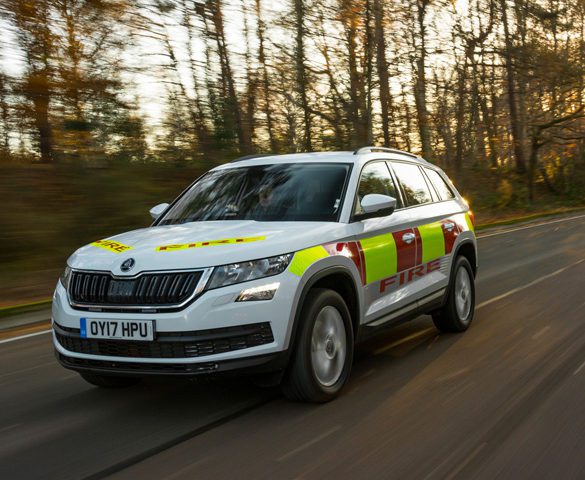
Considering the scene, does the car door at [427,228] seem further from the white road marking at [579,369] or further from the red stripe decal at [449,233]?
the white road marking at [579,369]

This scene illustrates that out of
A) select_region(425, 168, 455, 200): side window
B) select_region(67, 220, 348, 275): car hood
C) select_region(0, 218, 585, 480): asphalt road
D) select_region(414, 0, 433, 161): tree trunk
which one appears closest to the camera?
select_region(0, 218, 585, 480): asphalt road

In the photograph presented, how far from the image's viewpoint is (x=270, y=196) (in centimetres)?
543

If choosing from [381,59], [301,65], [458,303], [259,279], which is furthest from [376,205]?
[381,59]

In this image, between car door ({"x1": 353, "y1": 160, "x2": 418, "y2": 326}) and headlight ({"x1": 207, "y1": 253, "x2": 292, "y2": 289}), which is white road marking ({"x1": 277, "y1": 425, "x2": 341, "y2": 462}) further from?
car door ({"x1": 353, "y1": 160, "x2": 418, "y2": 326})

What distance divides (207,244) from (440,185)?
3332 mm

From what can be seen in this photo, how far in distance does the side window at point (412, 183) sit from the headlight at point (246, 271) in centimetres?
216

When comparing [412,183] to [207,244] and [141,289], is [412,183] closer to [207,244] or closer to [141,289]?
[207,244]

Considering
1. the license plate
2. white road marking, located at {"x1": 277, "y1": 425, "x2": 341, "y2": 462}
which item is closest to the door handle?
white road marking, located at {"x1": 277, "y1": 425, "x2": 341, "y2": 462}

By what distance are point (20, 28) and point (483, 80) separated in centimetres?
2373

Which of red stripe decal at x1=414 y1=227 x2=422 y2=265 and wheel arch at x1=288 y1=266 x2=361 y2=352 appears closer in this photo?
wheel arch at x1=288 y1=266 x2=361 y2=352

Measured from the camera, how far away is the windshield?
5242 mm

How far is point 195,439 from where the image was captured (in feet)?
13.3

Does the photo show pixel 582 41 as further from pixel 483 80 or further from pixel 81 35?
pixel 81 35

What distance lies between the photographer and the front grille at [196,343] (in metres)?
4.12
